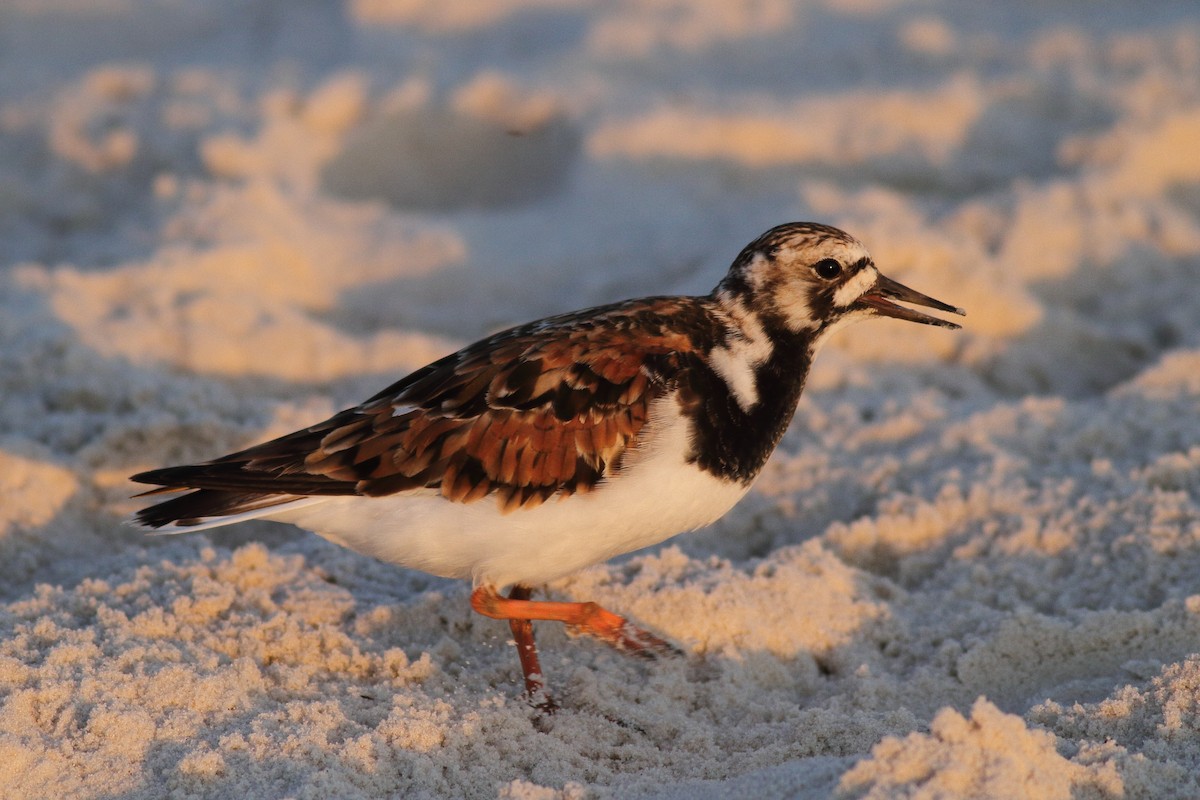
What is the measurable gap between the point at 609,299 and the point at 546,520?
3.01 m

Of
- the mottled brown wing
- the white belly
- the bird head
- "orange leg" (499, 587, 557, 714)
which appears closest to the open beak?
the bird head

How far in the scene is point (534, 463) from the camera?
321 centimetres

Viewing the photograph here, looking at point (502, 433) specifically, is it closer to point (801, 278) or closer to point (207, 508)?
point (207, 508)

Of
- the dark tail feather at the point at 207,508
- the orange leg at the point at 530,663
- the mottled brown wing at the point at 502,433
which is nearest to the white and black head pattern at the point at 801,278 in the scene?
the mottled brown wing at the point at 502,433

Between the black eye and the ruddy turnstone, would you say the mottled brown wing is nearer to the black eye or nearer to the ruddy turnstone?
the ruddy turnstone

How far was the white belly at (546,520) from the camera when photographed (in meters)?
3.16

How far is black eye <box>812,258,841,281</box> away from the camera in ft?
11.6

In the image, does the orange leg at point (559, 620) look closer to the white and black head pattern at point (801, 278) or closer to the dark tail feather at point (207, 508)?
the dark tail feather at point (207, 508)

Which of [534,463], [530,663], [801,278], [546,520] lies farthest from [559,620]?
[801,278]

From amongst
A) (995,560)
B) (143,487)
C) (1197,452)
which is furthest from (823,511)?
(143,487)

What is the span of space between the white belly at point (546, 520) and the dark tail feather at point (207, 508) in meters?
0.06

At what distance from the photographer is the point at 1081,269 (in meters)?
6.00

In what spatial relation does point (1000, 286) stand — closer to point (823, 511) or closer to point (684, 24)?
point (823, 511)

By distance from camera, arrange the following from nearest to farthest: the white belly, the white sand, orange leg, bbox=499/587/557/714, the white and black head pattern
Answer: the white sand
the white belly
orange leg, bbox=499/587/557/714
the white and black head pattern
